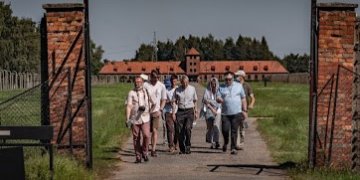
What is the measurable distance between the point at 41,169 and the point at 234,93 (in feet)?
18.2

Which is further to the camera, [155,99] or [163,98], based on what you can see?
[163,98]

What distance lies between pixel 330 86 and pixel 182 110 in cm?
430

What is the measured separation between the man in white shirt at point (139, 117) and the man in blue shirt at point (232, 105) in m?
2.07

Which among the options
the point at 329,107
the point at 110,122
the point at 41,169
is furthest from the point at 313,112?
the point at 110,122

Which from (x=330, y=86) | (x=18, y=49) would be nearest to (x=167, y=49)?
(x=330, y=86)

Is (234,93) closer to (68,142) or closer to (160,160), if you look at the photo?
(160,160)

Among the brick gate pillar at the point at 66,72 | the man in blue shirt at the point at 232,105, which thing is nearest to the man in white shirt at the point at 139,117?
the brick gate pillar at the point at 66,72

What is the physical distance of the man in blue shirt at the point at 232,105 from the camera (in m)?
14.8

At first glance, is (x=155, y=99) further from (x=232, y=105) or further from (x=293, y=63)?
(x=293, y=63)

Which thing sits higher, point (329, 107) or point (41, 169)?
point (329, 107)

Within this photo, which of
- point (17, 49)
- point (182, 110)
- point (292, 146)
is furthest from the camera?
A: point (17, 49)

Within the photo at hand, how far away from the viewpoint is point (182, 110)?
15227mm

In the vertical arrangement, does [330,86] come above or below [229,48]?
below

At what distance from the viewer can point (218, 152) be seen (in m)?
15.3
